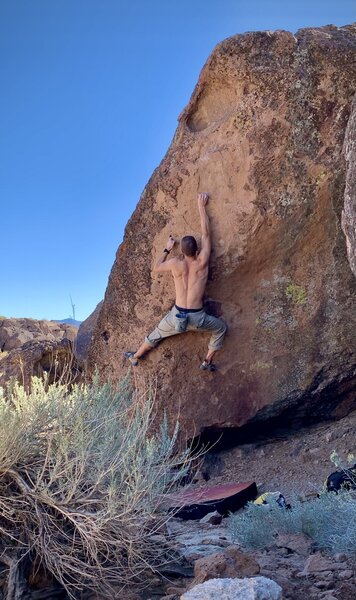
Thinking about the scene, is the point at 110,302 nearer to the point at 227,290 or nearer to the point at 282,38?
the point at 227,290

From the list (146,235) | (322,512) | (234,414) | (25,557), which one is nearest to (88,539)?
(25,557)

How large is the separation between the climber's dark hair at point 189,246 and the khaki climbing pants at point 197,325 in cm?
62

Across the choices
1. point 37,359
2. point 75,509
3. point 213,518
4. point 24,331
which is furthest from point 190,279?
point 24,331

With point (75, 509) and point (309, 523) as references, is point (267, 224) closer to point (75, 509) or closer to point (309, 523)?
point (309, 523)

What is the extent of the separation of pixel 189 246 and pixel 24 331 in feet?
67.7

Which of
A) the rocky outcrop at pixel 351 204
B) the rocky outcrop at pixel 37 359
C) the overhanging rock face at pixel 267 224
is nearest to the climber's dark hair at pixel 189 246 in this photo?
the overhanging rock face at pixel 267 224

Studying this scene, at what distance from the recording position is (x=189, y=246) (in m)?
7.70

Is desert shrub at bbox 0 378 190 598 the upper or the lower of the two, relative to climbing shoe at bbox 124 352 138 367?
lower

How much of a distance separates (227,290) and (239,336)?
0.52 metres

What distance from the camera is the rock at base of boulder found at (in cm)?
273

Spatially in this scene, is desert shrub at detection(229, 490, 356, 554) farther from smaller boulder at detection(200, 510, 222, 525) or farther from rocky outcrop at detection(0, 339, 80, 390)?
rocky outcrop at detection(0, 339, 80, 390)

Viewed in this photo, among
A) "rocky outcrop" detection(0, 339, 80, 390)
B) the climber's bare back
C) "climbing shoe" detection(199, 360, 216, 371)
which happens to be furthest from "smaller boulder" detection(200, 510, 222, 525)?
"rocky outcrop" detection(0, 339, 80, 390)

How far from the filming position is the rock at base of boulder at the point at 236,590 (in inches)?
108

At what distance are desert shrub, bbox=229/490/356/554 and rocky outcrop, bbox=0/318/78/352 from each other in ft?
66.8
